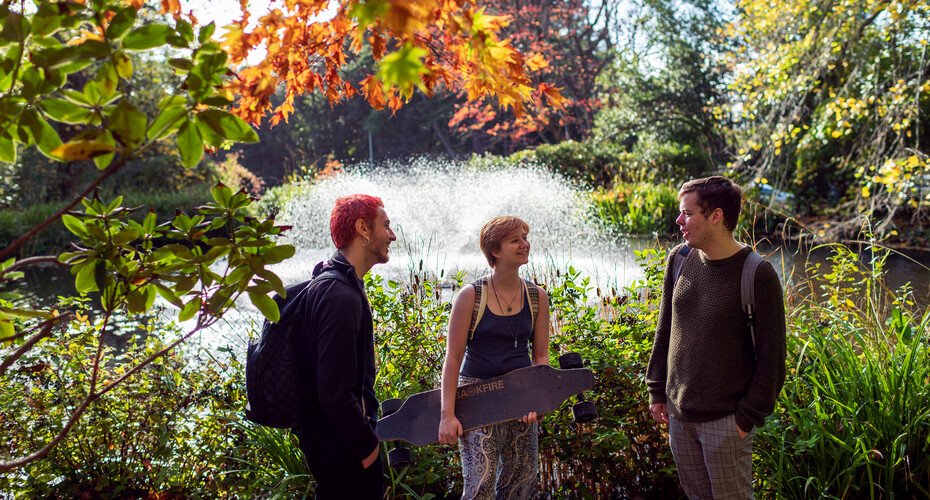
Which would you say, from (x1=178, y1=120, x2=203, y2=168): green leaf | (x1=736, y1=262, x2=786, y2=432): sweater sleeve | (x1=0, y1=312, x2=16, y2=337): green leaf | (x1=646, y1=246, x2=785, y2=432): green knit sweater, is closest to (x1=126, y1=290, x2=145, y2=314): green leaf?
(x1=0, y1=312, x2=16, y2=337): green leaf

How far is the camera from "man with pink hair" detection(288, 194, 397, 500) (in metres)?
1.94

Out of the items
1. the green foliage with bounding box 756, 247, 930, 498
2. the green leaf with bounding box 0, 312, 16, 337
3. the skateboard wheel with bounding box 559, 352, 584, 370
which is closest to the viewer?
the green leaf with bounding box 0, 312, 16, 337

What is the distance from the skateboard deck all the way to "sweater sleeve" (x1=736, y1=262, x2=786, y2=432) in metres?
0.55

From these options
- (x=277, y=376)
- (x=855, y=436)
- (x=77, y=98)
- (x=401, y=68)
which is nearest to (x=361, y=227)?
(x=277, y=376)

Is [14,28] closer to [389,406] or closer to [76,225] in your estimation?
[76,225]

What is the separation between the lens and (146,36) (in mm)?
1180

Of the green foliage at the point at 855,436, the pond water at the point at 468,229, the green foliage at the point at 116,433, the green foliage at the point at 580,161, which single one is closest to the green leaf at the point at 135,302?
the green foliage at the point at 116,433

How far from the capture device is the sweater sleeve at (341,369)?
192cm

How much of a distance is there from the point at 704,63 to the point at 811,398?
17.4m

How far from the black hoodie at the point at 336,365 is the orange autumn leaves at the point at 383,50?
2.08ft

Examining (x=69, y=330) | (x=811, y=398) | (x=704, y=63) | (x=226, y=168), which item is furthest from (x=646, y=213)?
(x=226, y=168)

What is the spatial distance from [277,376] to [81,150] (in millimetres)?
1087

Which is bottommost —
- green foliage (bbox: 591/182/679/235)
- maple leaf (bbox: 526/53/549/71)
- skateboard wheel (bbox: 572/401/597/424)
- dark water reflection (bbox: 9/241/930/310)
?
dark water reflection (bbox: 9/241/930/310)

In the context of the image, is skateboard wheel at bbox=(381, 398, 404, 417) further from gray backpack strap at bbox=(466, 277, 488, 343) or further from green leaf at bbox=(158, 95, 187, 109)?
green leaf at bbox=(158, 95, 187, 109)
